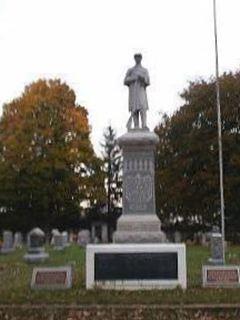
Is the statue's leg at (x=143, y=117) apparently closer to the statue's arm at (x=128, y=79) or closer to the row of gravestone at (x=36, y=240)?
the statue's arm at (x=128, y=79)

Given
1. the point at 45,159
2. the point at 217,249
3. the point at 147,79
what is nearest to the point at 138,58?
the point at 147,79

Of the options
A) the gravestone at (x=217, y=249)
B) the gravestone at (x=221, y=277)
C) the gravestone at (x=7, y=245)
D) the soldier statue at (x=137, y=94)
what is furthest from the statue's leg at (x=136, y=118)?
the gravestone at (x=7, y=245)

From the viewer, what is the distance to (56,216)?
4809 centimetres

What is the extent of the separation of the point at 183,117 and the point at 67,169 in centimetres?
849

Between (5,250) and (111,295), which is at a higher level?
(5,250)

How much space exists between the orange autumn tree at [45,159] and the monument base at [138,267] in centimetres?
3000

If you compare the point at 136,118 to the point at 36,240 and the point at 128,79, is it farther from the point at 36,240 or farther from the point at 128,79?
the point at 36,240

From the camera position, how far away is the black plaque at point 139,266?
15.5 meters

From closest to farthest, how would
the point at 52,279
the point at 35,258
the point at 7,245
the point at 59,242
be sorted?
the point at 52,279
the point at 35,258
the point at 59,242
the point at 7,245

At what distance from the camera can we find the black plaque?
1552cm

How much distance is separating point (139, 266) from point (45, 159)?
31.1 metres

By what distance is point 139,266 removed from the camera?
1558 centimetres

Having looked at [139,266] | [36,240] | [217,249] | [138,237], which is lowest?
[139,266]

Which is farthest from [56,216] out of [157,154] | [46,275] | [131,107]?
[46,275]
